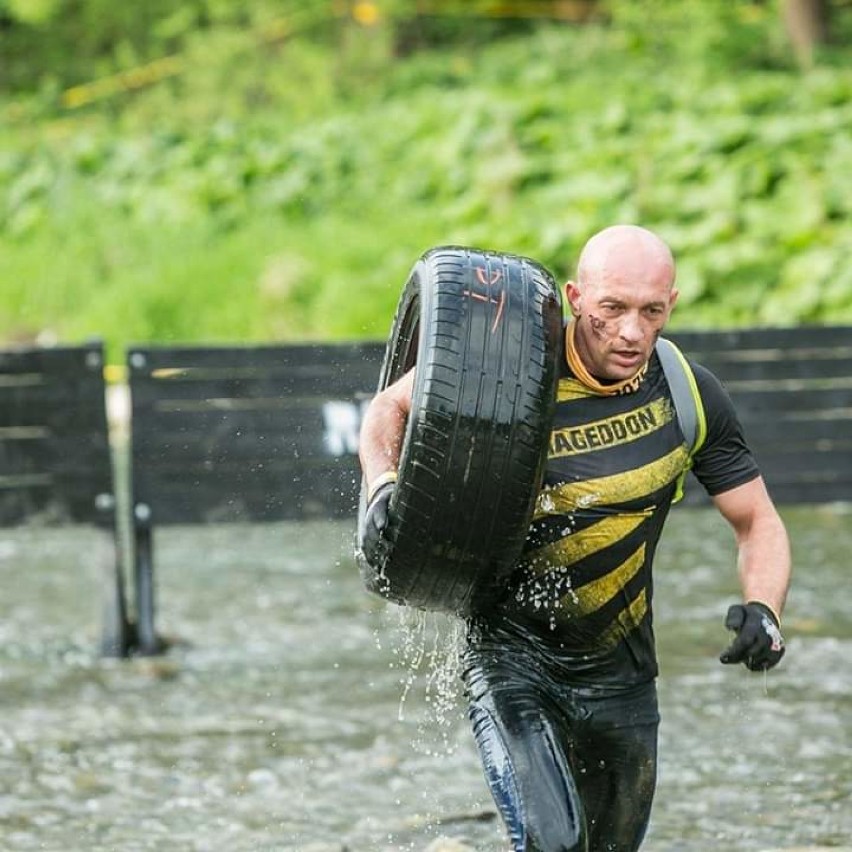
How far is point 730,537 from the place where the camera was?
12.4m

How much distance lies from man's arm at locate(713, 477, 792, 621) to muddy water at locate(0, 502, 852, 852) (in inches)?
36.0

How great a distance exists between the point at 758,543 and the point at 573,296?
0.77 meters

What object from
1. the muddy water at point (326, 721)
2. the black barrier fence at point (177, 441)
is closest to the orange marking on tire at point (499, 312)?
the muddy water at point (326, 721)

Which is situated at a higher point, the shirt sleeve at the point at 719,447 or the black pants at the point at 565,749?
the shirt sleeve at the point at 719,447

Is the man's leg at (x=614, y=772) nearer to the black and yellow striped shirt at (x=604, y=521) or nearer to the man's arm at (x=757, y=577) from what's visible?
the black and yellow striped shirt at (x=604, y=521)

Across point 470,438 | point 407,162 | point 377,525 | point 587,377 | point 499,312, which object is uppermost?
point 407,162

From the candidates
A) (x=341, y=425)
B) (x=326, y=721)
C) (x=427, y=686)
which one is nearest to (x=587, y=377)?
(x=326, y=721)

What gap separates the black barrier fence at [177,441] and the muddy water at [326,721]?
26.2 inches

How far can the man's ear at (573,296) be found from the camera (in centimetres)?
453

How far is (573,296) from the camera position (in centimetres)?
457

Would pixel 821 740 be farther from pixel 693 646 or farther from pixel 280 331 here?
pixel 280 331

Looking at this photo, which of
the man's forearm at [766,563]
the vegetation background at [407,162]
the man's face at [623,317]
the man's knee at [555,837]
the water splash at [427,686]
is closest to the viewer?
the man's knee at [555,837]

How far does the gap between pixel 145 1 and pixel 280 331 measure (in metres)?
16.2

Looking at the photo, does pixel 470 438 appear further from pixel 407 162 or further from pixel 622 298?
pixel 407 162
